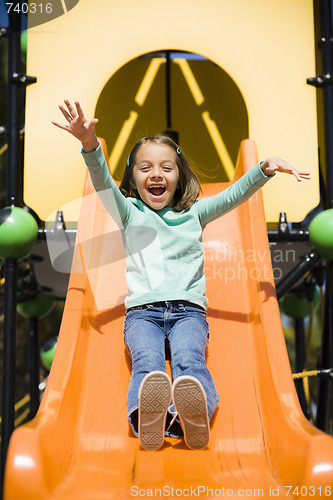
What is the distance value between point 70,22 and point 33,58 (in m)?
0.29

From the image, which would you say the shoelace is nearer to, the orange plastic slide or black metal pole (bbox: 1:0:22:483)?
the orange plastic slide

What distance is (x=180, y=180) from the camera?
267 cm

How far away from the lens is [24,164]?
3334mm

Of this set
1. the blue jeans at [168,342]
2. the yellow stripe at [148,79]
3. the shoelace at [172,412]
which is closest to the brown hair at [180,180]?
the blue jeans at [168,342]

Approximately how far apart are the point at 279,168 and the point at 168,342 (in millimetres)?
759

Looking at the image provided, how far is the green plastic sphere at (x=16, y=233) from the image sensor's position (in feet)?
9.27

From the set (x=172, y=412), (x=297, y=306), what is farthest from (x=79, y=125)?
(x=297, y=306)

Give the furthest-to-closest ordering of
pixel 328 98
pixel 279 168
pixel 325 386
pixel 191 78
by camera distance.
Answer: pixel 191 78 → pixel 325 386 → pixel 328 98 → pixel 279 168

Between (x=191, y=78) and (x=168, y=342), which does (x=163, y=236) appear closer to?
(x=168, y=342)

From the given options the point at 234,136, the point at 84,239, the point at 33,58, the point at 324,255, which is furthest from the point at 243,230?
the point at 33,58

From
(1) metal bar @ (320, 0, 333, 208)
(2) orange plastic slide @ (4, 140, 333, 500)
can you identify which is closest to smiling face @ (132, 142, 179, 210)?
(2) orange plastic slide @ (4, 140, 333, 500)

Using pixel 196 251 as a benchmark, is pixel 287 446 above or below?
below

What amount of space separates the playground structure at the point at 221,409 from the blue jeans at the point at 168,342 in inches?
5.1

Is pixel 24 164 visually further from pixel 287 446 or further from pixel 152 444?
pixel 287 446
